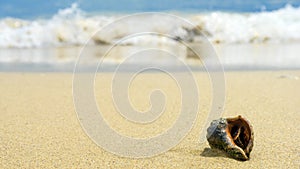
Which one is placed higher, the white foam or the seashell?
the white foam

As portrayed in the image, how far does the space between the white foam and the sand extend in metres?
6.42

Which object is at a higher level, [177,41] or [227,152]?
[177,41]

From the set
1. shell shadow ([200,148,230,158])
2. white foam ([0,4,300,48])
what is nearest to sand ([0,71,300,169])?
shell shadow ([200,148,230,158])

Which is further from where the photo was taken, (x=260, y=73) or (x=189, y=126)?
(x=260, y=73)

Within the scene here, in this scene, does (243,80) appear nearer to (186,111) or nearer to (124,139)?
(186,111)

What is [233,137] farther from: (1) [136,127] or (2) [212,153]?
(1) [136,127]

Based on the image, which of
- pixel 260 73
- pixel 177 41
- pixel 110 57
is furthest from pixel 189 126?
pixel 177 41

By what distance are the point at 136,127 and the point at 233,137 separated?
0.90 meters

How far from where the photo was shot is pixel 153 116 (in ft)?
10.3

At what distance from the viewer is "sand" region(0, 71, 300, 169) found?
2.04 m

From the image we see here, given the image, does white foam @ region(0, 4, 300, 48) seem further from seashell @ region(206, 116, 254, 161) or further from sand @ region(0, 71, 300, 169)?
seashell @ region(206, 116, 254, 161)

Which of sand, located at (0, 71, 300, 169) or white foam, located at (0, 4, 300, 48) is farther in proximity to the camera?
white foam, located at (0, 4, 300, 48)

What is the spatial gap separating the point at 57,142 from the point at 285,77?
3558 millimetres

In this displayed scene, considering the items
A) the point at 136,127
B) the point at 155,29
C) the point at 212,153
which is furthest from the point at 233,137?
the point at 155,29
